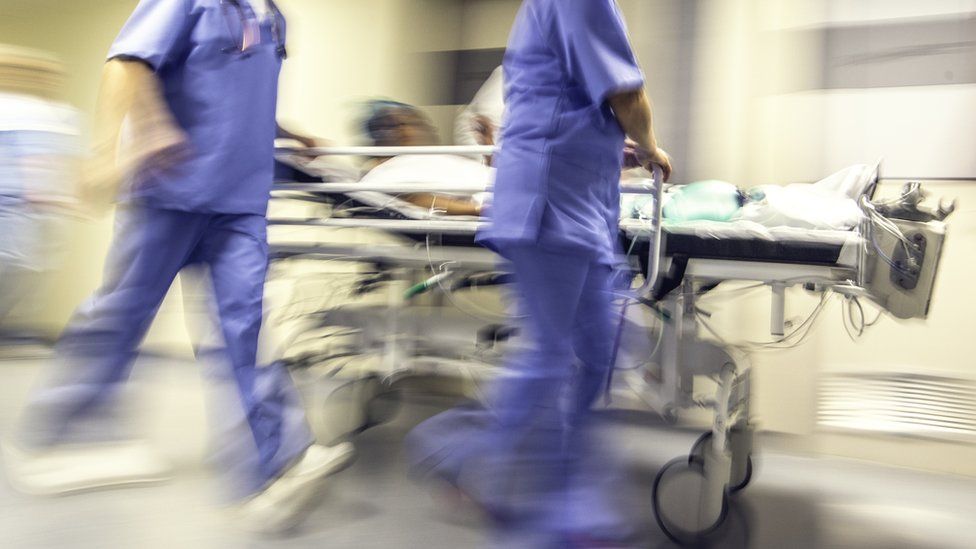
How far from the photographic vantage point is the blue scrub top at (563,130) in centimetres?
130

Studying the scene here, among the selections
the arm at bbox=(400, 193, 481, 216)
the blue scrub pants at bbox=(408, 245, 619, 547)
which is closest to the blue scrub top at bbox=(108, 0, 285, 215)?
the arm at bbox=(400, 193, 481, 216)

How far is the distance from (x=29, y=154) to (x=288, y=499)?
217 centimetres

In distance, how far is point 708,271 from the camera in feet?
5.36

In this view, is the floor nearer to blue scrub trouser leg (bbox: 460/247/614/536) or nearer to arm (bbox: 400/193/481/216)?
blue scrub trouser leg (bbox: 460/247/614/536)

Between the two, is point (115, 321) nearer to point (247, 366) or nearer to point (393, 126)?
point (247, 366)

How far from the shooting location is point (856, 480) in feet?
7.68

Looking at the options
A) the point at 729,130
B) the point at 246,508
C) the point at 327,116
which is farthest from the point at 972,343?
the point at 327,116

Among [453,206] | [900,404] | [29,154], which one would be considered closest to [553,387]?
[453,206]

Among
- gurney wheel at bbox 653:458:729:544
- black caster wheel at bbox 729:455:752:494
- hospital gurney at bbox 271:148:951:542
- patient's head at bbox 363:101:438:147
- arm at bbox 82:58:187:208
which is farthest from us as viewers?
patient's head at bbox 363:101:438:147

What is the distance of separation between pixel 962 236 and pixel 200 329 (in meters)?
2.29

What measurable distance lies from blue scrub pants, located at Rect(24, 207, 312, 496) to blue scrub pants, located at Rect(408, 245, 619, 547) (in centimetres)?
48

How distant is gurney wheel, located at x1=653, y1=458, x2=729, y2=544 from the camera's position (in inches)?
65.5

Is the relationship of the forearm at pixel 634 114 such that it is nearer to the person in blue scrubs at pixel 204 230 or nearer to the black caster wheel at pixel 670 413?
the black caster wheel at pixel 670 413

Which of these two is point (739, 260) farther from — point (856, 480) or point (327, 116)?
A: point (327, 116)
